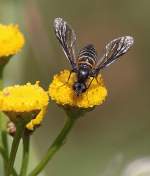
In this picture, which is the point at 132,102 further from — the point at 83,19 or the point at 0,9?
the point at 0,9

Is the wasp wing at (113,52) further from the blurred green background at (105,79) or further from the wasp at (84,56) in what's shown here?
the blurred green background at (105,79)

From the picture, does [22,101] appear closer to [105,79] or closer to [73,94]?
[73,94]

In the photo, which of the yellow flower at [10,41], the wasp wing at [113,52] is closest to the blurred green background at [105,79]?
the yellow flower at [10,41]

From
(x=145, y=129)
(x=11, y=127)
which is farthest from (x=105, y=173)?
(x=11, y=127)

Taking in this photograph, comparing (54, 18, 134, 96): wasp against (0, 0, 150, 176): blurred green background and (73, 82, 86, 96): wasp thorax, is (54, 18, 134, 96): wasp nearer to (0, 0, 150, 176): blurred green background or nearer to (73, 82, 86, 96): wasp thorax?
(73, 82, 86, 96): wasp thorax

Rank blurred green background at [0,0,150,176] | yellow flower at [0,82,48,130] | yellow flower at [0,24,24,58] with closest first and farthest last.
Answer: yellow flower at [0,82,48,130], yellow flower at [0,24,24,58], blurred green background at [0,0,150,176]

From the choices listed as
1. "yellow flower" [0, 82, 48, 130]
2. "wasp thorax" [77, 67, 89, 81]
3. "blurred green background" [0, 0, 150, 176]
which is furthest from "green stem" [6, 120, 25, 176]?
"blurred green background" [0, 0, 150, 176]
